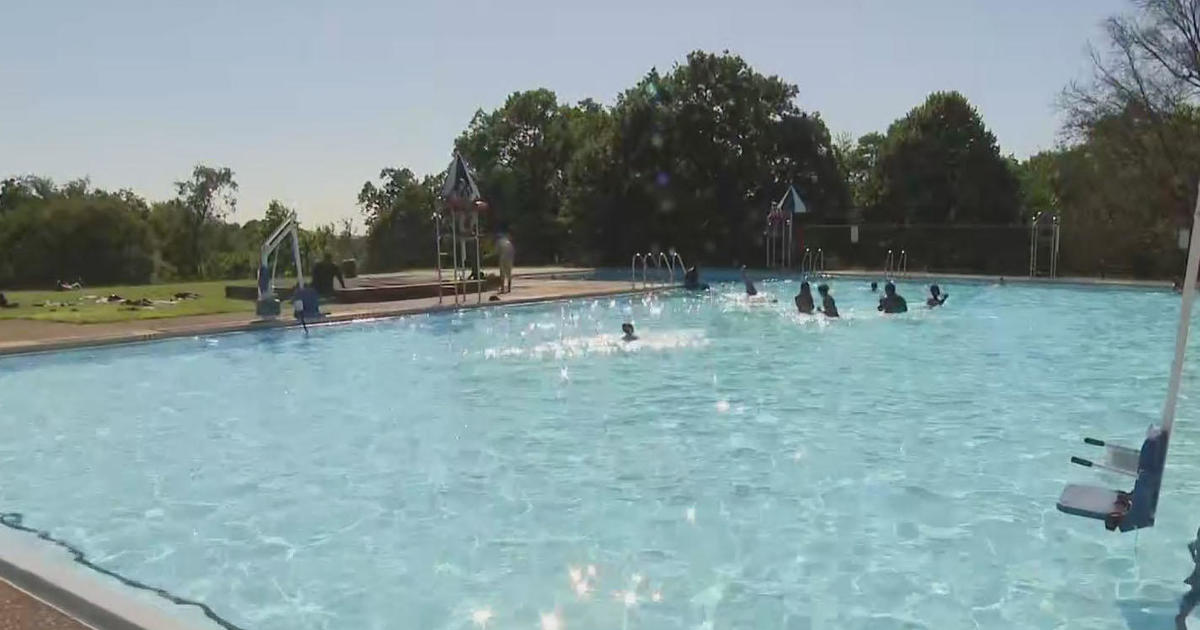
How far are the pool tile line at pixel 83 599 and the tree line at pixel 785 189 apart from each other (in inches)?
1246

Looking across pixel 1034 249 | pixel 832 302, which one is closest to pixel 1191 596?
pixel 832 302

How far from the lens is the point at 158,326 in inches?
704

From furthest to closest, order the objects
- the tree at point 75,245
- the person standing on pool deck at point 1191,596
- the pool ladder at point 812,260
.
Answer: the pool ladder at point 812,260
the tree at point 75,245
the person standing on pool deck at point 1191,596

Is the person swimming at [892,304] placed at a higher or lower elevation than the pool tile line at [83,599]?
higher

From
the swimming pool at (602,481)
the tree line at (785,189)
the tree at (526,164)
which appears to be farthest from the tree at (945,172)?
the swimming pool at (602,481)

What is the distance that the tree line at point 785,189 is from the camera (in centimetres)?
3531

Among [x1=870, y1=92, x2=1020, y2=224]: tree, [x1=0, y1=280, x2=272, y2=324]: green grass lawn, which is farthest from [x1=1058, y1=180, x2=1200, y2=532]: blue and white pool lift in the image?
[x1=870, y1=92, x2=1020, y2=224]: tree

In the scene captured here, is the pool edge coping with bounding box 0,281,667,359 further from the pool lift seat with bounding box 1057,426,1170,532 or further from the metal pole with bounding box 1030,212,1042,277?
the metal pole with bounding box 1030,212,1042,277

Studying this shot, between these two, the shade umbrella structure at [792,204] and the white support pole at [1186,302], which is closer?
the white support pole at [1186,302]

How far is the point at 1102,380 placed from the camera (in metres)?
14.2

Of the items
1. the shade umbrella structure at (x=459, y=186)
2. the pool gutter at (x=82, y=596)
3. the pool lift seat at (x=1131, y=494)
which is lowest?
the pool gutter at (x=82, y=596)

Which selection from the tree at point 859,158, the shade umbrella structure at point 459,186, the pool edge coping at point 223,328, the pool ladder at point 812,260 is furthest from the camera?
the tree at point 859,158

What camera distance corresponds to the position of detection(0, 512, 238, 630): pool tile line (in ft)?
15.6

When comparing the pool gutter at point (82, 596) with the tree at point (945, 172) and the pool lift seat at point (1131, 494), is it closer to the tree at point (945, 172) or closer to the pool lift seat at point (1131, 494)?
the pool lift seat at point (1131, 494)
